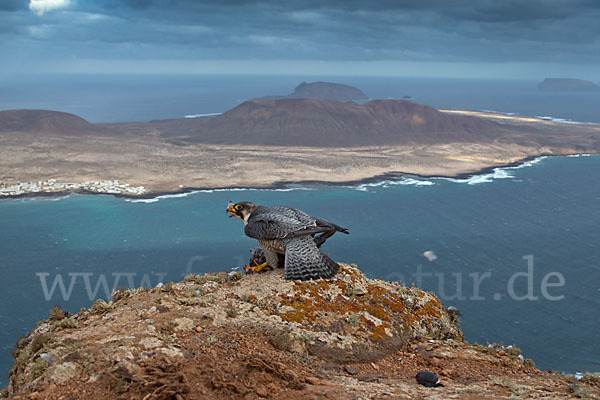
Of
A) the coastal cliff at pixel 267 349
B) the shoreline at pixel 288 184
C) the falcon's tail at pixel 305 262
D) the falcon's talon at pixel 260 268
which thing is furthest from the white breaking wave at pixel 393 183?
the coastal cliff at pixel 267 349

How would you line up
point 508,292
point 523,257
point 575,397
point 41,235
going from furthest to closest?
point 41,235, point 523,257, point 508,292, point 575,397

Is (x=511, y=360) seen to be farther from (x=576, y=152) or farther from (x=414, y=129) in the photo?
(x=414, y=129)

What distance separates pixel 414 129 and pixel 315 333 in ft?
422

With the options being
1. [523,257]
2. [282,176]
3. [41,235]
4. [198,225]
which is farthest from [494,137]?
[41,235]

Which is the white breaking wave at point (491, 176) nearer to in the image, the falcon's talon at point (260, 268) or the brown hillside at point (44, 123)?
the falcon's talon at point (260, 268)

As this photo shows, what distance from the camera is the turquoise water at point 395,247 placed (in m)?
32.1

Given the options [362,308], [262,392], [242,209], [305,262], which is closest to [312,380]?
[262,392]

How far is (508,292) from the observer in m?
36.6

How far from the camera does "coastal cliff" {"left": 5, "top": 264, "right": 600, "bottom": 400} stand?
658 cm

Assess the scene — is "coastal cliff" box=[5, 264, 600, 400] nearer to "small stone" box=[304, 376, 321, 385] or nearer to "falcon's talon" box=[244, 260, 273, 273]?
"small stone" box=[304, 376, 321, 385]

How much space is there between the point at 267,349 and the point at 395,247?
3995 cm

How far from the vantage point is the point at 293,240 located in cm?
1139

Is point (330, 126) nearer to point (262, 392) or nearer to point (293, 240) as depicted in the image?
point (293, 240)

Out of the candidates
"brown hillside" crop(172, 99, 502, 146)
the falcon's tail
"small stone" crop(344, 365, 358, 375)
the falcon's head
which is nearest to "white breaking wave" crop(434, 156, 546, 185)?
"brown hillside" crop(172, 99, 502, 146)
